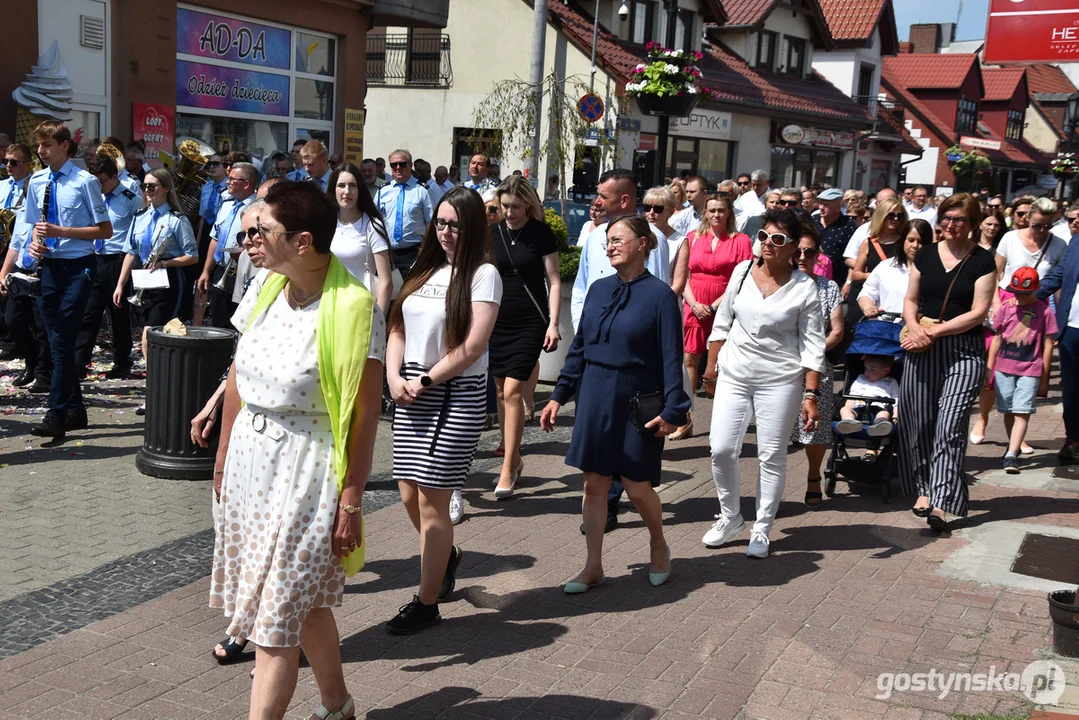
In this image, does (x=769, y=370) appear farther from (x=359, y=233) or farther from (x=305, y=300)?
(x=305, y=300)

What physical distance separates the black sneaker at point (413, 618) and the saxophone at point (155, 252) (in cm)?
534

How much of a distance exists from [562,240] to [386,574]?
6.24 metres

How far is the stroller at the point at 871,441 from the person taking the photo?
7652 millimetres

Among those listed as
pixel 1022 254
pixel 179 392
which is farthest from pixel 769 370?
pixel 1022 254

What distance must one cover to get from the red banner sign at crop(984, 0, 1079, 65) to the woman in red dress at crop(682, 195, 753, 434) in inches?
93.0

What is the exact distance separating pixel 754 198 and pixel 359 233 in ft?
28.0

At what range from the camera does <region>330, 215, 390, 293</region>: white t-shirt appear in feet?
23.8

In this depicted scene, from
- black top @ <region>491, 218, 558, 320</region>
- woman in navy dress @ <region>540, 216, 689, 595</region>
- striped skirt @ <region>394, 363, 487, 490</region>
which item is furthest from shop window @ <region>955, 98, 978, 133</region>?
striped skirt @ <region>394, 363, 487, 490</region>

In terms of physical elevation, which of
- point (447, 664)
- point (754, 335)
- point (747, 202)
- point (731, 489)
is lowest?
point (447, 664)

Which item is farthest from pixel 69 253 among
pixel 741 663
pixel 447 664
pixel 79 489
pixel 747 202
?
pixel 747 202

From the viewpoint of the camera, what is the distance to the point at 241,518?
364 centimetres

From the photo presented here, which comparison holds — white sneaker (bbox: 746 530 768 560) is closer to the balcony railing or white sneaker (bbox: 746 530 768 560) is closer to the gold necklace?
the gold necklace

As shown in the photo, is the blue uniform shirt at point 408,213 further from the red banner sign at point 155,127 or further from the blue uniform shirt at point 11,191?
the red banner sign at point 155,127

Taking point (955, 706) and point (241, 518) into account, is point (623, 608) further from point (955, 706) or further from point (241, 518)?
point (241, 518)
